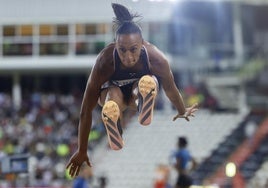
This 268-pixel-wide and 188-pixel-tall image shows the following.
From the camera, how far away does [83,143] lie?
9.60 meters

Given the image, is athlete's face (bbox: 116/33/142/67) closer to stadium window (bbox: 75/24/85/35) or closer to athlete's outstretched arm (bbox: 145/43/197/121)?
athlete's outstretched arm (bbox: 145/43/197/121)

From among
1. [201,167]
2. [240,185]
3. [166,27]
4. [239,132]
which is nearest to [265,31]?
[166,27]

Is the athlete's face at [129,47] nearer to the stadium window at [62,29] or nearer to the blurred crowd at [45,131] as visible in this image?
the blurred crowd at [45,131]

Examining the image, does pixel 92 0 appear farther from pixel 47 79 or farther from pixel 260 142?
pixel 260 142

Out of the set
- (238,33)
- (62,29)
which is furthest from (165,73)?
(62,29)

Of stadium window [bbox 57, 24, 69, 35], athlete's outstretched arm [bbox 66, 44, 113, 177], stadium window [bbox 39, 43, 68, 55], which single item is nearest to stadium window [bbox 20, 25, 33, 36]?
stadium window [bbox 39, 43, 68, 55]

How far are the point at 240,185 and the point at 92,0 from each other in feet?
45.5

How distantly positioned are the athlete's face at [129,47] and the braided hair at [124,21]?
0.04 metres

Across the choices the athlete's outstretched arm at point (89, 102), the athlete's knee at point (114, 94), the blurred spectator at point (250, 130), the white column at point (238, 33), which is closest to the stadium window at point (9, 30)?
the white column at point (238, 33)

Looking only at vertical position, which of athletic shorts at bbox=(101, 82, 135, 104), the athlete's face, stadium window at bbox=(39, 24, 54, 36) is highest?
the athlete's face

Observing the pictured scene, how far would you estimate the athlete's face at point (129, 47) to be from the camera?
9062mm

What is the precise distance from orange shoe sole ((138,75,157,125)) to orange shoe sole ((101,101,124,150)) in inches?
9.2

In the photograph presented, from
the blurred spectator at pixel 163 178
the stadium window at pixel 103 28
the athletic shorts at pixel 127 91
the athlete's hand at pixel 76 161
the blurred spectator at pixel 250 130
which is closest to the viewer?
the athletic shorts at pixel 127 91

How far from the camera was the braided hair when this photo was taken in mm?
9094
